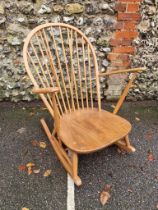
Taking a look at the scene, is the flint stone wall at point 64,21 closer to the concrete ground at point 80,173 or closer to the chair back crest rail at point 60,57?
the chair back crest rail at point 60,57

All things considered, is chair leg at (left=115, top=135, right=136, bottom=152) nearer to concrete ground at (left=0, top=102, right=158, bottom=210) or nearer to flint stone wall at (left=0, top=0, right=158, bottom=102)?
concrete ground at (left=0, top=102, right=158, bottom=210)

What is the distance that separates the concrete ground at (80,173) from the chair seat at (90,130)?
14.2 inches

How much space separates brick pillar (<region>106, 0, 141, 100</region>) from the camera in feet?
8.89

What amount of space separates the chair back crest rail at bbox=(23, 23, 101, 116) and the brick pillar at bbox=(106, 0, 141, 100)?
0.27 m

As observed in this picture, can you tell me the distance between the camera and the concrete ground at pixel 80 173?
78.3 inches

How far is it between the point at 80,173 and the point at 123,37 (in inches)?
61.4

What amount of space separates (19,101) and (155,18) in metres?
1.86

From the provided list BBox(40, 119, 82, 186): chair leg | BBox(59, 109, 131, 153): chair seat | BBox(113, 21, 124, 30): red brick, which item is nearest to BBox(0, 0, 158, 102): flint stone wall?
BBox(113, 21, 124, 30): red brick

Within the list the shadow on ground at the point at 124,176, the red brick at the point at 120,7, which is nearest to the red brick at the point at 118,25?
the red brick at the point at 120,7

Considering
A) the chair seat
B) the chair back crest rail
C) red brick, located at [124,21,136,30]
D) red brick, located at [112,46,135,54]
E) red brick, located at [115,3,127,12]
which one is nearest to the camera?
the chair seat

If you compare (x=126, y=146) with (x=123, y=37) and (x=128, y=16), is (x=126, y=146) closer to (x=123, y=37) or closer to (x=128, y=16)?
(x=123, y=37)

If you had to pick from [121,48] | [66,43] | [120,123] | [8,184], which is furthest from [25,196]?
[121,48]

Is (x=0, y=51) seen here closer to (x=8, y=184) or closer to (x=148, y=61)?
(x=8, y=184)

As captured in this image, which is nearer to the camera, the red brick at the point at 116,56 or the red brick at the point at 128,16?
the red brick at the point at 128,16
